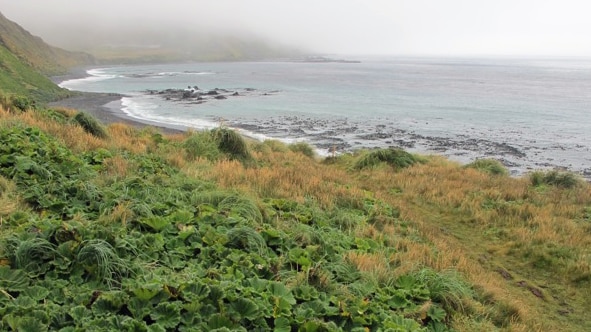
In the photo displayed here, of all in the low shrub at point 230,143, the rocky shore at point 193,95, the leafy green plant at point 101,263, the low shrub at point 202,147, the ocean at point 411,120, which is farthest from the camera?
the rocky shore at point 193,95

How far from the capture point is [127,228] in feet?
18.9

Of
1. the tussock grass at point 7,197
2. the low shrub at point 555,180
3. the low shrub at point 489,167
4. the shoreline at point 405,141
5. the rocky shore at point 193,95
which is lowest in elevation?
the shoreline at point 405,141

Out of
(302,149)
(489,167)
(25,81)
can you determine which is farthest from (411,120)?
(25,81)

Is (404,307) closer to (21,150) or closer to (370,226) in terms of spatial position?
(370,226)

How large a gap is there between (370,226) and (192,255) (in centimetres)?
424

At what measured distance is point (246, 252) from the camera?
5723 mm

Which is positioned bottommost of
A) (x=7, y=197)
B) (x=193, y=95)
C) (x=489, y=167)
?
(x=489, y=167)

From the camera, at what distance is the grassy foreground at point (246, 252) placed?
13.8ft

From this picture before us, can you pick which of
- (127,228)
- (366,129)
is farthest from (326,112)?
(127,228)

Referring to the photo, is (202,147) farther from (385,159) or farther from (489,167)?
(489,167)

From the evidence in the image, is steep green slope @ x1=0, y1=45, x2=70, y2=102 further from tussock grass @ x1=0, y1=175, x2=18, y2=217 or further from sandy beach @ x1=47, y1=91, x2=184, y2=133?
tussock grass @ x1=0, y1=175, x2=18, y2=217

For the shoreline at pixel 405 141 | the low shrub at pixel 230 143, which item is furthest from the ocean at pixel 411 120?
the low shrub at pixel 230 143

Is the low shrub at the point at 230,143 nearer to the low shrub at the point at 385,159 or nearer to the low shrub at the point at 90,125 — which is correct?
the low shrub at the point at 90,125

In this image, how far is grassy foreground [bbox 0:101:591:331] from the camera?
4195mm
